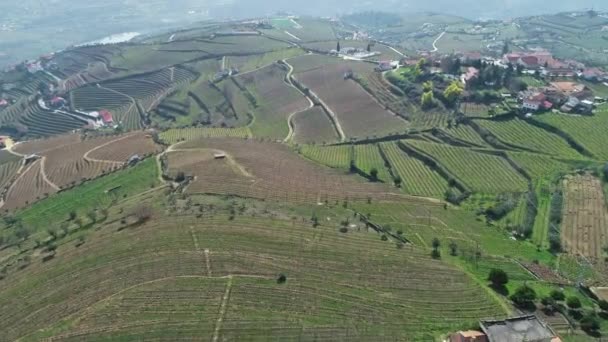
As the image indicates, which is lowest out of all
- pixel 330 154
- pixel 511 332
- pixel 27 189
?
pixel 27 189

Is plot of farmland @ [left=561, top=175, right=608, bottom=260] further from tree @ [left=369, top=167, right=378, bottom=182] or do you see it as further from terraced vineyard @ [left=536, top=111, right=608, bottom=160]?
tree @ [left=369, top=167, right=378, bottom=182]

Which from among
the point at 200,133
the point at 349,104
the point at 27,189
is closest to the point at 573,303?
the point at 349,104

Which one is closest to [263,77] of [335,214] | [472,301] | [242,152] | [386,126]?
[386,126]

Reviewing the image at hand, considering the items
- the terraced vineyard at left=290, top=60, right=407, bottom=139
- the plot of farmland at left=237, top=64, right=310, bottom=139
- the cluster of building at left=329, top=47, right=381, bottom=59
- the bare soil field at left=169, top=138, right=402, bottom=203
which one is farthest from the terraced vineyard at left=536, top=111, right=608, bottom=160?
the cluster of building at left=329, top=47, right=381, bottom=59

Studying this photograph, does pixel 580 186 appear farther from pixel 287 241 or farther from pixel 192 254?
pixel 192 254

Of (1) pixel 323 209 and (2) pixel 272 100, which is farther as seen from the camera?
(2) pixel 272 100

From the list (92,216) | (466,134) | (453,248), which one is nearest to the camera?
(453,248)

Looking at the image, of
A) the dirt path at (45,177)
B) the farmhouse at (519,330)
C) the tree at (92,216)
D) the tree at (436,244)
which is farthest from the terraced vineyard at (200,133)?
the farmhouse at (519,330)

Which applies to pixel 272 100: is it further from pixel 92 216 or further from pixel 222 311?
pixel 222 311
